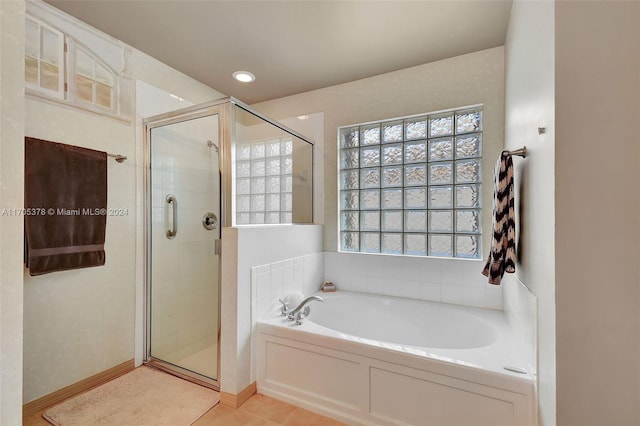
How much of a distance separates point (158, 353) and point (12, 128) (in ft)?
5.94

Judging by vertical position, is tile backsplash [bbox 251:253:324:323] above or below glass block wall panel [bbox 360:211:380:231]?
below

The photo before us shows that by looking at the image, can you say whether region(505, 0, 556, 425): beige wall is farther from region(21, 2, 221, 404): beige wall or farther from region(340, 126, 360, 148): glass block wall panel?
region(21, 2, 221, 404): beige wall

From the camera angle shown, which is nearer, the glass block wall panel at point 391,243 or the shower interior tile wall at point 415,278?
the shower interior tile wall at point 415,278

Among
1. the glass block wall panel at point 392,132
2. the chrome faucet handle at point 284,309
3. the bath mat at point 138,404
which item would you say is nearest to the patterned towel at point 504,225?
the glass block wall panel at point 392,132

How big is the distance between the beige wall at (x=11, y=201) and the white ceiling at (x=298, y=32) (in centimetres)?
96

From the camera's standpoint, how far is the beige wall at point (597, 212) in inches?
31.0

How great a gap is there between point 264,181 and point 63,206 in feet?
4.05

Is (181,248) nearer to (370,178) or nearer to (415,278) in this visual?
(370,178)

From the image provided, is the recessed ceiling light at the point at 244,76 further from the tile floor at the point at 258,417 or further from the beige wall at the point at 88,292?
the tile floor at the point at 258,417

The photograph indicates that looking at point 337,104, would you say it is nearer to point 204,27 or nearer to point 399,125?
point 399,125

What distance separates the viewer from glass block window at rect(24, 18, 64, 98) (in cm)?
158

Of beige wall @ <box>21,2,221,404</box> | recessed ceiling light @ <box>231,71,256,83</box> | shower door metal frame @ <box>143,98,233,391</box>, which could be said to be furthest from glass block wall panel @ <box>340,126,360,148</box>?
beige wall @ <box>21,2,221,404</box>

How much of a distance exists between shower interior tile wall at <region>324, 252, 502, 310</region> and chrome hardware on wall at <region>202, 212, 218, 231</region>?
1.20 metres

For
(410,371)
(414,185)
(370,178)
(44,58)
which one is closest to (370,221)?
(370,178)
